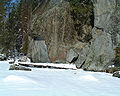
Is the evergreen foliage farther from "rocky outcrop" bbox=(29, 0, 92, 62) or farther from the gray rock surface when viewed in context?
the gray rock surface

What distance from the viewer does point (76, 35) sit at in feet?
55.2

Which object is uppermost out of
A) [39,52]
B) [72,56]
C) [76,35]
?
[76,35]

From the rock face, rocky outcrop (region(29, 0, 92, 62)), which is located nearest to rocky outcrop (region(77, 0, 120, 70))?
the rock face

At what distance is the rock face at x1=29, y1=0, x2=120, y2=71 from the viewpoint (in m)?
13.9

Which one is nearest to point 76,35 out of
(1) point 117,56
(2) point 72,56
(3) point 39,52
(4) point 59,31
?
(4) point 59,31

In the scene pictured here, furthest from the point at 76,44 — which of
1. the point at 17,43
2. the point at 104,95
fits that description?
the point at 17,43

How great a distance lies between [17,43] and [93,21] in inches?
772

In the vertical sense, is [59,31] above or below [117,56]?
above

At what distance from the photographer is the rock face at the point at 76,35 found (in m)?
13.9

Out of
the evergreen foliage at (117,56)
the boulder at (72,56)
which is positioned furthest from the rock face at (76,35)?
the evergreen foliage at (117,56)

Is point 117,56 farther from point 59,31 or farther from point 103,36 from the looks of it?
point 59,31

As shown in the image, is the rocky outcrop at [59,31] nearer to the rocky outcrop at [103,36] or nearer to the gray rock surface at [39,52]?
the gray rock surface at [39,52]

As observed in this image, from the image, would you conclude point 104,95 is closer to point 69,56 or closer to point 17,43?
point 69,56

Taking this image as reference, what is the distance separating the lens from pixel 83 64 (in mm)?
14133
